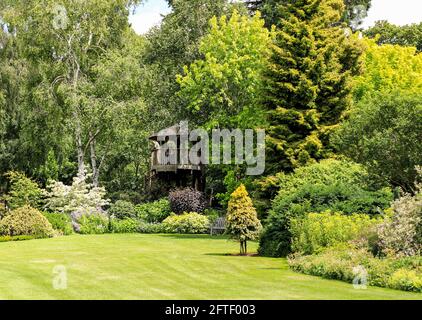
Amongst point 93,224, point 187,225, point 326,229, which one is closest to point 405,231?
point 326,229

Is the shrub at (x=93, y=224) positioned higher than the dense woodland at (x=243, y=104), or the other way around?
the dense woodland at (x=243, y=104)

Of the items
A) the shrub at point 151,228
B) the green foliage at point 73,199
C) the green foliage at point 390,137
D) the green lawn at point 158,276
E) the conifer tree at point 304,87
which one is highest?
the conifer tree at point 304,87

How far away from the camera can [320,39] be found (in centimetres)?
3362

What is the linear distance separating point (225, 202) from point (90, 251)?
15535 mm

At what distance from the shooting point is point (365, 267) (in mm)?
17516

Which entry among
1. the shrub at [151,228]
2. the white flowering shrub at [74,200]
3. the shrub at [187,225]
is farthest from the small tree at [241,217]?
the white flowering shrub at [74,200]

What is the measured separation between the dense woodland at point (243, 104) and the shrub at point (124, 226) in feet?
6.17

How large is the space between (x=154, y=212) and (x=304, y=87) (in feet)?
42.4

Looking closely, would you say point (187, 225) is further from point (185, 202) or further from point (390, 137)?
point (390, 137)

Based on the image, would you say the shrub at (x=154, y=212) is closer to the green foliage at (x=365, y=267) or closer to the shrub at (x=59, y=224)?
the shrub at (x=59, y=224)

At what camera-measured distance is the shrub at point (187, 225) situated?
3800 centimetres

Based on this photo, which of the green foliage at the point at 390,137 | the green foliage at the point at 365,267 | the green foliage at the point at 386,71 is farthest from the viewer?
the green foliage at the point at 386,71
